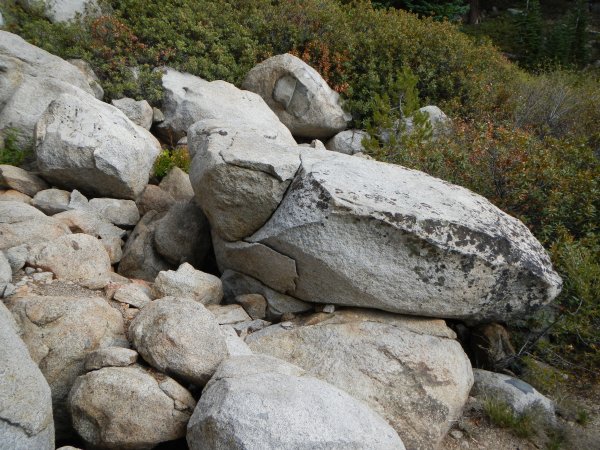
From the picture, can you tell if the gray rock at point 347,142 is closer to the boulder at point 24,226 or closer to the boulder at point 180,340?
the boulder at point 24,226

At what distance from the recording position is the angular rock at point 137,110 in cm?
1060

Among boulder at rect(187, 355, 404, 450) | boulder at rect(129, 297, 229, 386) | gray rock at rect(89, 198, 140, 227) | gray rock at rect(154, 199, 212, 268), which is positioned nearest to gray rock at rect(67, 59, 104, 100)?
gray rock at rect(89, 198, 140, 227)

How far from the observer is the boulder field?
428 cm

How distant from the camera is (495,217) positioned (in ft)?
20.4

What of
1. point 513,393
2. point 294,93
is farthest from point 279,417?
point 294,93

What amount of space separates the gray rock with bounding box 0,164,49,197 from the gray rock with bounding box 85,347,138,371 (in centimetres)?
418

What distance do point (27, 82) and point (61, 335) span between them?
5.98 m

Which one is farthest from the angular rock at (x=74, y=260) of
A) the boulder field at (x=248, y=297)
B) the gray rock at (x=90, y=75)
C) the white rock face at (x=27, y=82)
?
the gray rock at (x=90, y=75)

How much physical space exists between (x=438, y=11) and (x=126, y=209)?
16.8 meters

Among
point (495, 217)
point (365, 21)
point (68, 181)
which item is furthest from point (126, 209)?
point (365, 21)

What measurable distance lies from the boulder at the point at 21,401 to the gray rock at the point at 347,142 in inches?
341

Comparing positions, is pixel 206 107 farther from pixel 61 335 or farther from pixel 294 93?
pixel 61 335

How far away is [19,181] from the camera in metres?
8.08

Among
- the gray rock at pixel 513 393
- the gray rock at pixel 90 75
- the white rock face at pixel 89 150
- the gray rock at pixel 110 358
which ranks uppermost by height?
the gray rock at pixel 90 75
